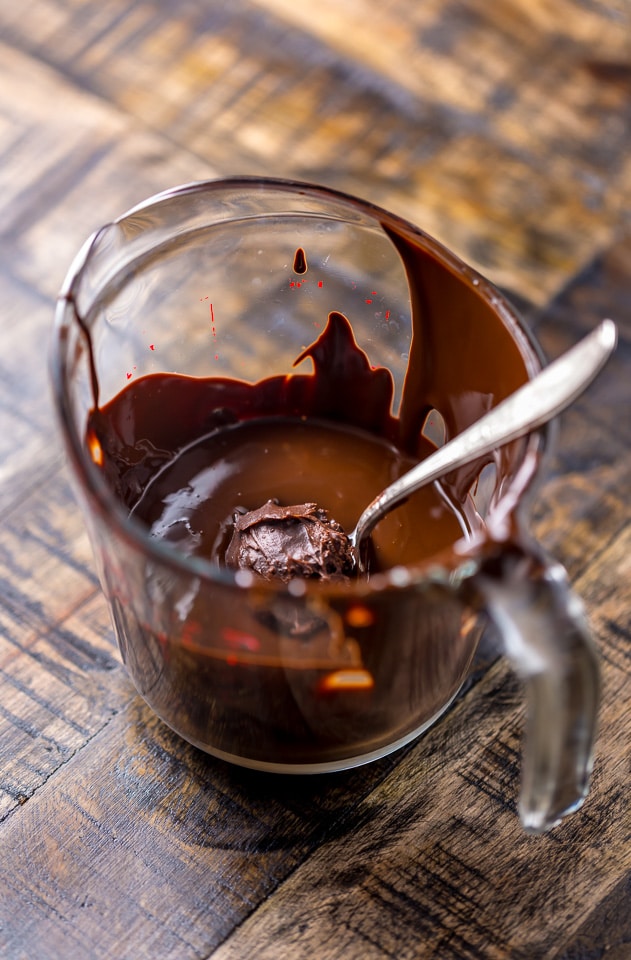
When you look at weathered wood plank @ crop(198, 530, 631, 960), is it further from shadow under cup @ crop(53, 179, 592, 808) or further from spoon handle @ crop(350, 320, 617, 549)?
spoon handle @ crop(350, 320, 617, 549)

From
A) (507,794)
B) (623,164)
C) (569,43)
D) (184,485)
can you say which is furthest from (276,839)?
(569,43)

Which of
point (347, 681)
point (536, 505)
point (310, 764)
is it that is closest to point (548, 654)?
point (347, 681)

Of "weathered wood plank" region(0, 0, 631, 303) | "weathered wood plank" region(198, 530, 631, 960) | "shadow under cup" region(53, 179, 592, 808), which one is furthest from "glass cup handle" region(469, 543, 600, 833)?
"weathered wood plank" region(0, 0, 631, 303)

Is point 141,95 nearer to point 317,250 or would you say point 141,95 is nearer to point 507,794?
point 317,250

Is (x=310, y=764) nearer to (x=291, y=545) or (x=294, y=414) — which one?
(x=291, y=545)

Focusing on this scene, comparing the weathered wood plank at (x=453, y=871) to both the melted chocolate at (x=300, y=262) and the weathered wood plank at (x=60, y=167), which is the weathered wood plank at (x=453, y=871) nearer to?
the melted chocolate at (x=300, y=262)

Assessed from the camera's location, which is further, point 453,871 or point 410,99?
point 410,99
